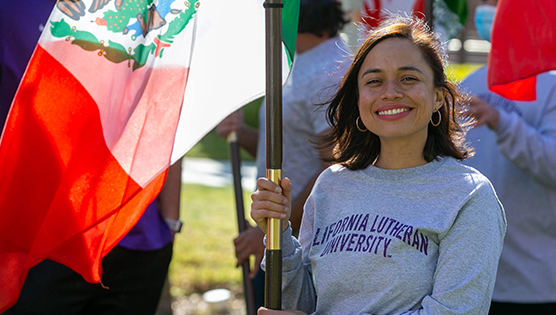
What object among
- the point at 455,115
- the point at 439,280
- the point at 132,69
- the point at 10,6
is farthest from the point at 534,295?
the point at 10,6

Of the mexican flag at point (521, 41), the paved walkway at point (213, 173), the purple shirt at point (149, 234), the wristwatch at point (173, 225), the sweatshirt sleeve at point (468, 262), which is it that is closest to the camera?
the sweatshirt sleeve at point (468, 262)

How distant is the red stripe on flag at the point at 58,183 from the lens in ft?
7.10

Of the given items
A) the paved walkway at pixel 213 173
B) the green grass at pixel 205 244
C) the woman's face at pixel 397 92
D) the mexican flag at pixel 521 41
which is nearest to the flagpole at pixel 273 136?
the woman's face at pixel 397 92

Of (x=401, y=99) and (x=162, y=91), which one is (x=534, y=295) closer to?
(x=401, y=99)

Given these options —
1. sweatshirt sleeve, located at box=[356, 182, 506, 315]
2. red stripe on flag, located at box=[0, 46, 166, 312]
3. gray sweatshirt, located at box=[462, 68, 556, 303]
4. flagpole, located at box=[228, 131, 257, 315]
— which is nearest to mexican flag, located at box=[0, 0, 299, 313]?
red stripe on flag, located at box=[0, 46, 166, 312]

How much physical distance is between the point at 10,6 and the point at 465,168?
6.27 feet

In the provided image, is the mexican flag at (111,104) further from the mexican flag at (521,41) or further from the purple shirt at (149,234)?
the mexican flag at (521,41)

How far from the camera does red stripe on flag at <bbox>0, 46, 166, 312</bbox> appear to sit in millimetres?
2164

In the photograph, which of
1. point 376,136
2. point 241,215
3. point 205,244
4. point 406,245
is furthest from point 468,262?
point 205,244

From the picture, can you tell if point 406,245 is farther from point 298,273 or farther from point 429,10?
point 429,10

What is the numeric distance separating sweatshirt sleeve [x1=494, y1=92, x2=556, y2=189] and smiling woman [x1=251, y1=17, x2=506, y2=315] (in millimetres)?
733

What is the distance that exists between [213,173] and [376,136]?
10688 mm

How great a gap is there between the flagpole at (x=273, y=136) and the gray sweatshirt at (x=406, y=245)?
0.34ft

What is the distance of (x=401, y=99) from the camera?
202cm
